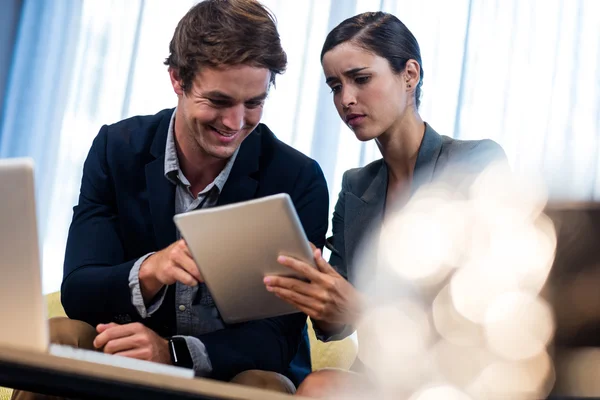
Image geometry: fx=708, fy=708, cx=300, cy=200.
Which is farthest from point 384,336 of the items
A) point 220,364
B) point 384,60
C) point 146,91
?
point 146,91

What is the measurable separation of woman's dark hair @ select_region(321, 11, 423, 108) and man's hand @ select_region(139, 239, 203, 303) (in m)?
0.75

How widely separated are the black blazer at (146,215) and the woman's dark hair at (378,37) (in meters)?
0.32

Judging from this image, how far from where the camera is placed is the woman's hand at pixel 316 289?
4.15 feet

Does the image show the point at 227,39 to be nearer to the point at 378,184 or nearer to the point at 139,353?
the point at 378,184

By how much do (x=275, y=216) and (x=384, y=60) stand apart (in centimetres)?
79

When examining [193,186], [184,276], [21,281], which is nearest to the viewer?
[21,281]

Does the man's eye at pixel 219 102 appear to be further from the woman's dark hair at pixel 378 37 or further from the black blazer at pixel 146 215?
the woman's dark hair at pixel 378 37

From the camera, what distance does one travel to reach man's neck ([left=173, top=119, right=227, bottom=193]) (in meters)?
1.68

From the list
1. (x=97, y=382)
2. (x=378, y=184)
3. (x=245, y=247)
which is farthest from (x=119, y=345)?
(x=378, y=184)

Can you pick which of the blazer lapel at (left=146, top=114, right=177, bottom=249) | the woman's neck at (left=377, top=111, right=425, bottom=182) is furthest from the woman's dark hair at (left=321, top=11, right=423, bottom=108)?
the blazer lapel at (left=146, top=114, right=177, bottom=249)

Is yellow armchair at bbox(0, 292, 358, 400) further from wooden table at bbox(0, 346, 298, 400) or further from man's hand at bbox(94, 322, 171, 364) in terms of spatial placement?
wooden table at bbox(0, 346, 298, 400)

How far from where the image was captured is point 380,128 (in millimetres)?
1785

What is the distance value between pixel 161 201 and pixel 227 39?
394 mm

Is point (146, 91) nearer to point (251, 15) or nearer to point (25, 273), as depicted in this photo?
point (251, 15)
